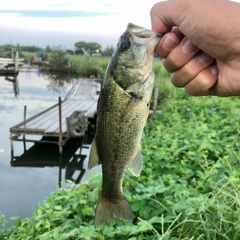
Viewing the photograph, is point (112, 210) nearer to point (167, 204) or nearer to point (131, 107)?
point (131, 107)

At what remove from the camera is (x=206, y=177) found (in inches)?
140

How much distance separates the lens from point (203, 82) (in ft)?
6.59

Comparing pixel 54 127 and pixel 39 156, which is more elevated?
pixel 54 127

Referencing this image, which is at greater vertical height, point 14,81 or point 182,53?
point 182,53

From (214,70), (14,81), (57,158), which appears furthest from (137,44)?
(14,81)

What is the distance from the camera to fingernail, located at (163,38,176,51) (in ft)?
5.97

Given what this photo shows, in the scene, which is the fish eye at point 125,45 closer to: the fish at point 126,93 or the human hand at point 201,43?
the fish at point 126,93

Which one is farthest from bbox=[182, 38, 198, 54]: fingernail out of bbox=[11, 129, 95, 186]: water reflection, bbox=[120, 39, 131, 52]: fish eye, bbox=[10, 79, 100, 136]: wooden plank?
bbox=[10, 79, 100, 136]: wooden plank

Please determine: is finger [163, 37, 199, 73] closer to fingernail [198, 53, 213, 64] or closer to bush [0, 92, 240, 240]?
fingernail [198, 53, 213, 64]

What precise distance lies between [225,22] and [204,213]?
1.59 meters

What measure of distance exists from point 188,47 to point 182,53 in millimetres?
45

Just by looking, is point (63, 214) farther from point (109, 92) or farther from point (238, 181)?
point (109, 92)

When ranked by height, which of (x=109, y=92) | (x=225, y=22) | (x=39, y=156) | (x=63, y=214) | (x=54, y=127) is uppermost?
(x=225, y=22)

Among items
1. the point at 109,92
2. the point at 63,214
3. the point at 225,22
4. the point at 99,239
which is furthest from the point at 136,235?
the point at 225,22
